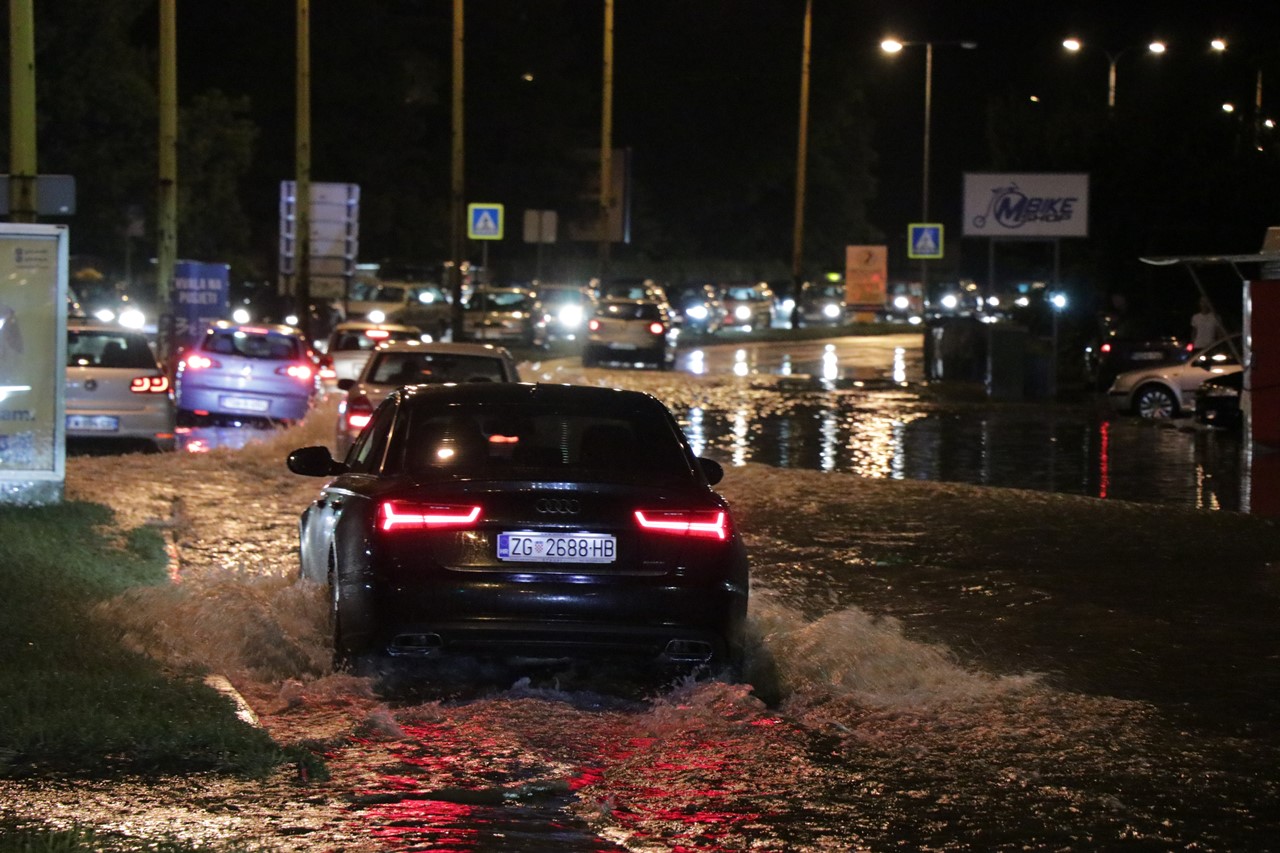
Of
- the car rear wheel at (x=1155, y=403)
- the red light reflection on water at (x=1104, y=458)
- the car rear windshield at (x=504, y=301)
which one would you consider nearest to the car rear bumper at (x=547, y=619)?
the red light reflection on water at (x=1104, y=458)

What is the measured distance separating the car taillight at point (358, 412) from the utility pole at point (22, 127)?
3.55 meters

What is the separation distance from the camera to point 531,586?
27.2ft

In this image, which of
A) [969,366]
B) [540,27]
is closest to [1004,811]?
[969,366]

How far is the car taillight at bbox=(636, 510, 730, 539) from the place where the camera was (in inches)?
330

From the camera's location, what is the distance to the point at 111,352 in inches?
825

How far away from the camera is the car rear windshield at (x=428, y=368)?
58.4 ft

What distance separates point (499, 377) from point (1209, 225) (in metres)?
25.5

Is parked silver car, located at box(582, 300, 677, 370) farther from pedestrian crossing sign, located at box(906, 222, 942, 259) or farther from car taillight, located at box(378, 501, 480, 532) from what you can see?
car taillight, located at box(378, 501, 480, 532)

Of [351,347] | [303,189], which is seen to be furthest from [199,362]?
[303,189]

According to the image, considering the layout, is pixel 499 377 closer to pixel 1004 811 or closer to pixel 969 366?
pixel 1004 811

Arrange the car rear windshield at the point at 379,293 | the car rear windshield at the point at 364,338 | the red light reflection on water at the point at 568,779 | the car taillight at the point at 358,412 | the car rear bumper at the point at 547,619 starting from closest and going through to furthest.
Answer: the red light reflection on water at the point at 568,779 → the car rear bumper at the point at 547,619 → the car taillight at the point at 358,412 → the car rear windshield at the point at 364,338 → the car rear windshield at the point at 379,293

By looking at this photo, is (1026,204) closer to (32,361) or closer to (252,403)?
(252,403)

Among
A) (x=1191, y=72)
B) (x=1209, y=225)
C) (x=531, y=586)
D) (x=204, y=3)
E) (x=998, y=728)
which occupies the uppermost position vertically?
(x=204, y=3)

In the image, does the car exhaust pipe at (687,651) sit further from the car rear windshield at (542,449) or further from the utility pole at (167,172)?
the utility pole at (167,172)
